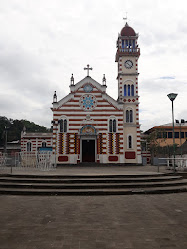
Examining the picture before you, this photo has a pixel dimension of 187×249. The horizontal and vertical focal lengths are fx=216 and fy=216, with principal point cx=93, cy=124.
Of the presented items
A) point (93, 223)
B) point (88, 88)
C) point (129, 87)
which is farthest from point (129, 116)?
point (93, 223)

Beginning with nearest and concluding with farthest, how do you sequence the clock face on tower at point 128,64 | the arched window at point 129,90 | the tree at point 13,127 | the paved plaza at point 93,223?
the paved plaza at point 93,223, the arched window at point 129,90, the clock face on tower at point 128,64, the tree at point 13,127

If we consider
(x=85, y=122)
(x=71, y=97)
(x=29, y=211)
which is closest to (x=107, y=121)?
(x=85, y=122)

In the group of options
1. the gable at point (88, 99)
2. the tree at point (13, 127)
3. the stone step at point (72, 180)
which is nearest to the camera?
the stone step at point (72, 180)

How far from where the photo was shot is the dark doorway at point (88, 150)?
29.4 m

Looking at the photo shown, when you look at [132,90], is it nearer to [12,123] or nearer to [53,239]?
[53,239]

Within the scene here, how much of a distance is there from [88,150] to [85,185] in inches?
714

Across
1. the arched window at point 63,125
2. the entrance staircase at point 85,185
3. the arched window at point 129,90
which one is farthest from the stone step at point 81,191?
A: the arched window at point 129,90

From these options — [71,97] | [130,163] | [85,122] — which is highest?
[71,97]

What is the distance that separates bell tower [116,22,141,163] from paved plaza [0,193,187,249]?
68.0ft

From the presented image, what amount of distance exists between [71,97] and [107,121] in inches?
239

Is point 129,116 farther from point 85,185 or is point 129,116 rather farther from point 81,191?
point 81,191

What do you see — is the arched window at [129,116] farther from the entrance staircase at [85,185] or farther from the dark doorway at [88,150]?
the entrance staircase at [85,185]

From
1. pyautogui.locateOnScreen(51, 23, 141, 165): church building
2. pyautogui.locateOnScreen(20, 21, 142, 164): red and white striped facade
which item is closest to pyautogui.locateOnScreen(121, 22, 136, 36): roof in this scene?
pyautogui.locateOnScreen(51, 23, 141, 165): church building

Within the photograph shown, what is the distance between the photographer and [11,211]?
296 inches
